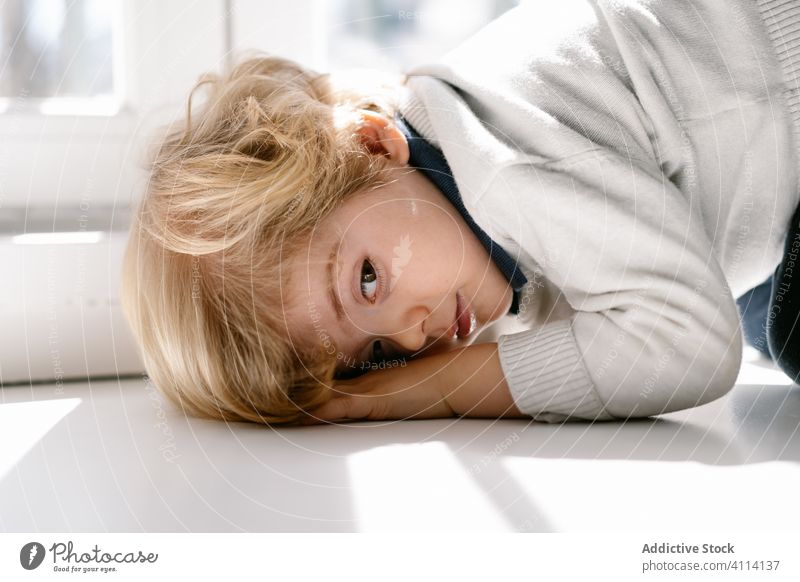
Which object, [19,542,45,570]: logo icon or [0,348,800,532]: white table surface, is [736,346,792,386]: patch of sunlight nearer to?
[0,348,800,532]: white table surface

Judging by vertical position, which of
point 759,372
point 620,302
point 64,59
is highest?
point 64,59

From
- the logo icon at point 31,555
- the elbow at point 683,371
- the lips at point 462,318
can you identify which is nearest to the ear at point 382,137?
the lips at point 462,318

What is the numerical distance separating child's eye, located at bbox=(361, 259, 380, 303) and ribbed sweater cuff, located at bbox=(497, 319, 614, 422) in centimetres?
10

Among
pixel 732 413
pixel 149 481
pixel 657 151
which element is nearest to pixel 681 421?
pixel 732 413

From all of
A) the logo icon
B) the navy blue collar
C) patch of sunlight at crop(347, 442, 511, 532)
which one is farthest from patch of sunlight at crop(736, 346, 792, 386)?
the logo icon

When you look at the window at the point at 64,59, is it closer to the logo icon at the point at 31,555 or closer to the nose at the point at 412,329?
the nose at the point at 412,329

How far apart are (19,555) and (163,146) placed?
35cm

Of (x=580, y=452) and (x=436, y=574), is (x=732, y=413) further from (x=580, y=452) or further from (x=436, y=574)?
(x=436, y=574)

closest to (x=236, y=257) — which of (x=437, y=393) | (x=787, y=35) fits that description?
(x=437, y=393)

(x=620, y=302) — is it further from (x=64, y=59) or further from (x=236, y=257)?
(x=64, y=59)

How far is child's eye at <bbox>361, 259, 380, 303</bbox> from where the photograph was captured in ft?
2.01

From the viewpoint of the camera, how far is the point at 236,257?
606 millimetres

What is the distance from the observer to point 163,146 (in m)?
0.65

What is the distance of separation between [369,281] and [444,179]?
3.9 inches
